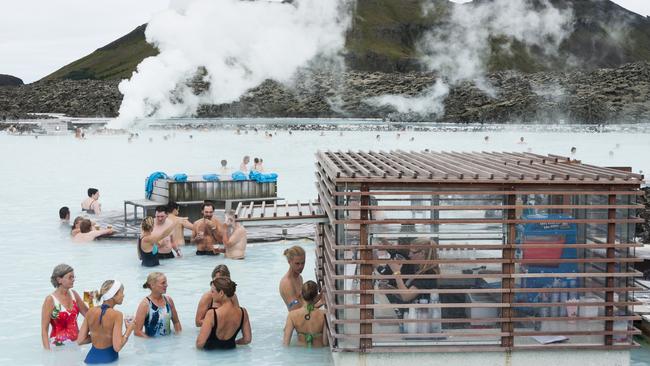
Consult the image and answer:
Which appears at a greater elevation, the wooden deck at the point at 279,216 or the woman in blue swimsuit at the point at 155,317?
the wooden deck at the point at 279,216

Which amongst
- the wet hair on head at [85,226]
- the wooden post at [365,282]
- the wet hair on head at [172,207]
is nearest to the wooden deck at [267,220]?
the wet hair on head at [85,226]

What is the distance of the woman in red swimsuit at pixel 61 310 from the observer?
909 centimetres

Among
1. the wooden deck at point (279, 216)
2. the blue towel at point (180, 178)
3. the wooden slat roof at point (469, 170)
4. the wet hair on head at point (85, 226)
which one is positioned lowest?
the wet hair on head at point (85, 226)

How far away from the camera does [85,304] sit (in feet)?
32.2

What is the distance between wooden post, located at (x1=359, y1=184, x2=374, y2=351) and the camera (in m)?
7.32

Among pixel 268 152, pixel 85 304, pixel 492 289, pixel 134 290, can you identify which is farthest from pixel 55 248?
pixel 268 152

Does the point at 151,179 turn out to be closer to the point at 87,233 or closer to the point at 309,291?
the point at 87,233

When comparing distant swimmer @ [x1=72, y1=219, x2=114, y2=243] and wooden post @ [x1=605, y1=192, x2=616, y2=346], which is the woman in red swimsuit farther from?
distant swimmer @ [x1=72, y1=219, x2=114, y2=243]

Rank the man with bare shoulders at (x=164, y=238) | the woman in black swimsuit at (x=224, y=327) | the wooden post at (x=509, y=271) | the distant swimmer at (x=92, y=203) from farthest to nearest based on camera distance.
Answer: the distant swimmer at (x=92, y=203), the man with bare shoulders at (x=164, y=238), the woman in black swimsuit at (x=224, y=327), the wooden post at (x=509, y=271)

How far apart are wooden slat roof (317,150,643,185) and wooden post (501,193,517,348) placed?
30cm

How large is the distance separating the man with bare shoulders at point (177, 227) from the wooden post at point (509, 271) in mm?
8824

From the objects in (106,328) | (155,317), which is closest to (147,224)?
(155,317)

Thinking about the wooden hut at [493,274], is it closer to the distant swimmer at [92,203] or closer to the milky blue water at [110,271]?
the milky blue water at [110,271]

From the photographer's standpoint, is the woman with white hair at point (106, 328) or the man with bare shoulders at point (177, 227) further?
the man with bare shoulders at point (177, 227)
